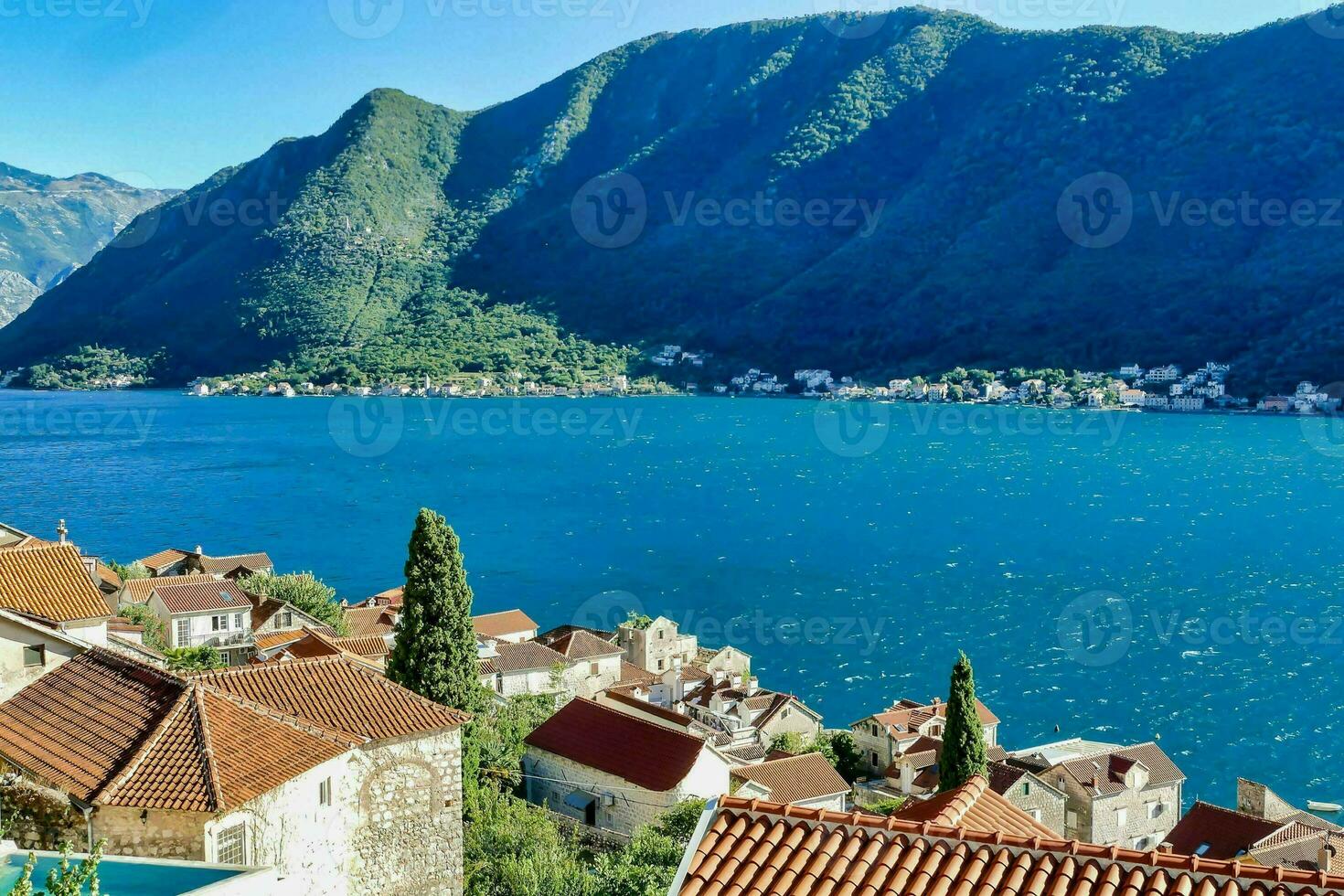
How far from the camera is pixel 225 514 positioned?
84688mm

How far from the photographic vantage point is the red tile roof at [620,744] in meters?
20.6

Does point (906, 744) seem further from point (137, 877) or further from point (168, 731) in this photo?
point (137, 877)

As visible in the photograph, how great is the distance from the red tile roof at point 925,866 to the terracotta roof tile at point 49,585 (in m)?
11.1

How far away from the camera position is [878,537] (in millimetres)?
78375

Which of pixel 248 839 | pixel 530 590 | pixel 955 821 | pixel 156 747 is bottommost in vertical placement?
pixel 530 590

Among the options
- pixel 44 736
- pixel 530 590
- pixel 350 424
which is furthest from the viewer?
pixel 350 424

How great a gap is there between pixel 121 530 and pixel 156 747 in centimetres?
7258

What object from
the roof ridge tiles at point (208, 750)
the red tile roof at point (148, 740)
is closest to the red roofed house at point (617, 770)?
the red tile roof at point (148, 740)

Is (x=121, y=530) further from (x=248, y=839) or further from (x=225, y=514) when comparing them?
(x=248, y=839)

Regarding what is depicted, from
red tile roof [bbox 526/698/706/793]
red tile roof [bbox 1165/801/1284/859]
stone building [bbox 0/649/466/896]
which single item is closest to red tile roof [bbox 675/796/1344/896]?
stone building [bbox 0/649/466/896]

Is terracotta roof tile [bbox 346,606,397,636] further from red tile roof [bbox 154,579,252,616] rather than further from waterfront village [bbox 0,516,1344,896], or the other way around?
waterfront village [bbox 0,516,1344,896]

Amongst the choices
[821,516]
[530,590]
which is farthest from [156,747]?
[821,516]

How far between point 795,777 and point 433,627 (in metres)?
10.1

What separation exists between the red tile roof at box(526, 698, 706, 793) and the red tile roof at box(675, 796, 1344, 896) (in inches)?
577
